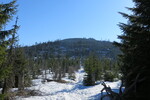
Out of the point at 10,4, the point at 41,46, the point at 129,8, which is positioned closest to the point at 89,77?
the point at 129,8

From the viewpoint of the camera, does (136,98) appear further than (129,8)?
No

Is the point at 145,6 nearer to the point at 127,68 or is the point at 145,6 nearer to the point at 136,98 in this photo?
the point at 127,68

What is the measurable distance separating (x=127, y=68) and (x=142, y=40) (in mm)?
1835

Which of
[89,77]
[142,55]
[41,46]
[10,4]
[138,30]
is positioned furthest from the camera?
[41,46]

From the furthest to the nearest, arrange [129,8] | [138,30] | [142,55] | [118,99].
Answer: [129,8] < [138,30] < [118,99] < [142,55]

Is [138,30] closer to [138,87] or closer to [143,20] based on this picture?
[143,20]

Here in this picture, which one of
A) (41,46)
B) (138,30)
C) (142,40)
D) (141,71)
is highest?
(41,46)

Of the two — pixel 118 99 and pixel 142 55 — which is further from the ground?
pixel 142 55

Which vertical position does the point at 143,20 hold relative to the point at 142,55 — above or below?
above

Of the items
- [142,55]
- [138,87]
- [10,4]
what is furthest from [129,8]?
[10,4]

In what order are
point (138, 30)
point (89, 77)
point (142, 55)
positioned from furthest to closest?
point (89, 77) → point (138, 30) → point (142, 55)

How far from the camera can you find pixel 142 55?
5.96m

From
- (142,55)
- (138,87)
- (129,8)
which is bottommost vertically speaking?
(138,87)

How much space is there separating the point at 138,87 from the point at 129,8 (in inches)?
195
